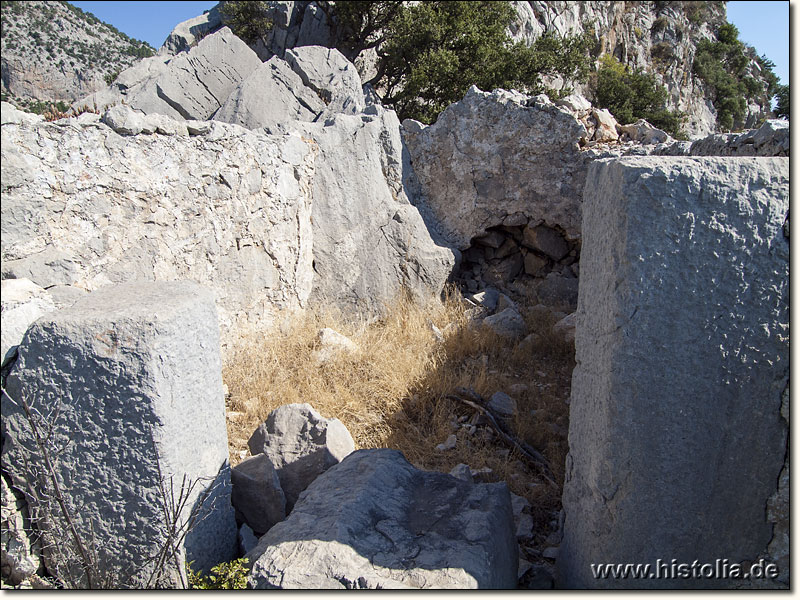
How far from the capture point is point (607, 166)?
1.82 metres

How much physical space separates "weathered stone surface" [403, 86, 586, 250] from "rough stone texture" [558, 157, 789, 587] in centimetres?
366

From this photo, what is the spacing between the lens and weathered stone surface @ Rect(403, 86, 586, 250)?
530 centimetres

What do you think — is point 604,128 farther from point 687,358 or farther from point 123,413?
point 123,413

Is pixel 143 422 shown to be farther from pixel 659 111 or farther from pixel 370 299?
pixel 659 111

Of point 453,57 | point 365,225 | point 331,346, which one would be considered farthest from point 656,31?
point 331,346

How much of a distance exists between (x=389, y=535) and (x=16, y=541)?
4.59ft

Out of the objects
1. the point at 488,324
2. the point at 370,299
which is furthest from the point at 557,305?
the point at 370,299

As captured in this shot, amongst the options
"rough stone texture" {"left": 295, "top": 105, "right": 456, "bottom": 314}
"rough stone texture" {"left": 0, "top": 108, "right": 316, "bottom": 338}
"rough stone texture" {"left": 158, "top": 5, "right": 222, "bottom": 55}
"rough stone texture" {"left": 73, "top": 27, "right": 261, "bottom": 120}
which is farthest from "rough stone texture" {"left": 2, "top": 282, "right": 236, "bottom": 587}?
"rough stone texture" {"left": 158, "top": 5, "right": 222, "bottom": 55}

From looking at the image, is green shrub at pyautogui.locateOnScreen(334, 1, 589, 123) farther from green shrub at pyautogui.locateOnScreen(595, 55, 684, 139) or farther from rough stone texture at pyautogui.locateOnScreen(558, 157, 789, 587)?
rough stone texture at pyautogui.locateOnScreen(558, 157, 789, 587)

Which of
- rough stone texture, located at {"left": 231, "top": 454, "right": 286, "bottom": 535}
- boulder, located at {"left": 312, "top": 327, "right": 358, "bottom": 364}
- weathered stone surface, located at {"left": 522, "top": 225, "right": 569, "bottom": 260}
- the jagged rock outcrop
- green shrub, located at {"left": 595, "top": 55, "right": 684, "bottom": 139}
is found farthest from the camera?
the jagged rock outcrop

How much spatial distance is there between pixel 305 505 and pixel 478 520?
682 mm

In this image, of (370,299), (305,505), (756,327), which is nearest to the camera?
(756,327)

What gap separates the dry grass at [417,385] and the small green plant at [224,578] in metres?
1.14

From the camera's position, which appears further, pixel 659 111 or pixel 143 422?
pixel 659 111
